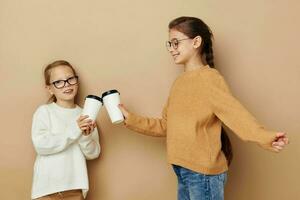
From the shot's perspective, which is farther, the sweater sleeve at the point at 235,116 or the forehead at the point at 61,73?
the forehead at the point at 61,73

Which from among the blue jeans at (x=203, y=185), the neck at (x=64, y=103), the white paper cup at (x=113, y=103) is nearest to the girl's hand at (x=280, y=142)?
the blue jeans at (x=203, y=185)

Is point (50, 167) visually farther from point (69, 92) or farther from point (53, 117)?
point (69, 92)

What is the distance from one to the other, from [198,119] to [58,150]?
541mm

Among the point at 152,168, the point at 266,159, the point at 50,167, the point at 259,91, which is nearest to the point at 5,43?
the point at 50,167

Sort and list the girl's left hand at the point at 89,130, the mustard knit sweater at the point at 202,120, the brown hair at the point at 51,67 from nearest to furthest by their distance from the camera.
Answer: the mustard knit sweater at the point at 202,120 < the girl's left hand at the point at 89,130 < the brown hair at the point at 51,67

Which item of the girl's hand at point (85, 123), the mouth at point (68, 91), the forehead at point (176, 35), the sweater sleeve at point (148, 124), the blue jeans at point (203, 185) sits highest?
the forehead at point (176, 35)

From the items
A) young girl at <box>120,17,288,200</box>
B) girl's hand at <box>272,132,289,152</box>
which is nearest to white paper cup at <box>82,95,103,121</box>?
young girl at <box>120,17,288,200</box>

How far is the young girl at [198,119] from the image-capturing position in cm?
150

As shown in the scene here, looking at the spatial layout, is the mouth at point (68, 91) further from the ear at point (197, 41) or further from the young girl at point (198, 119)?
the ear at point (197, 41)

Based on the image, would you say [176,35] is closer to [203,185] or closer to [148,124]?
[148,124]

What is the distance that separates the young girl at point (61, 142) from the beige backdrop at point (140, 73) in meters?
0.10

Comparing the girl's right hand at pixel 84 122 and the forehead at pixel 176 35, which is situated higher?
the forehead at pixel 176 35

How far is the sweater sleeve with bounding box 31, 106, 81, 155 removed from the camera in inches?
64.3

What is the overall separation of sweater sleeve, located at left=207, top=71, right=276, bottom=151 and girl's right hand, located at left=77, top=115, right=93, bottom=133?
17.6 inches
